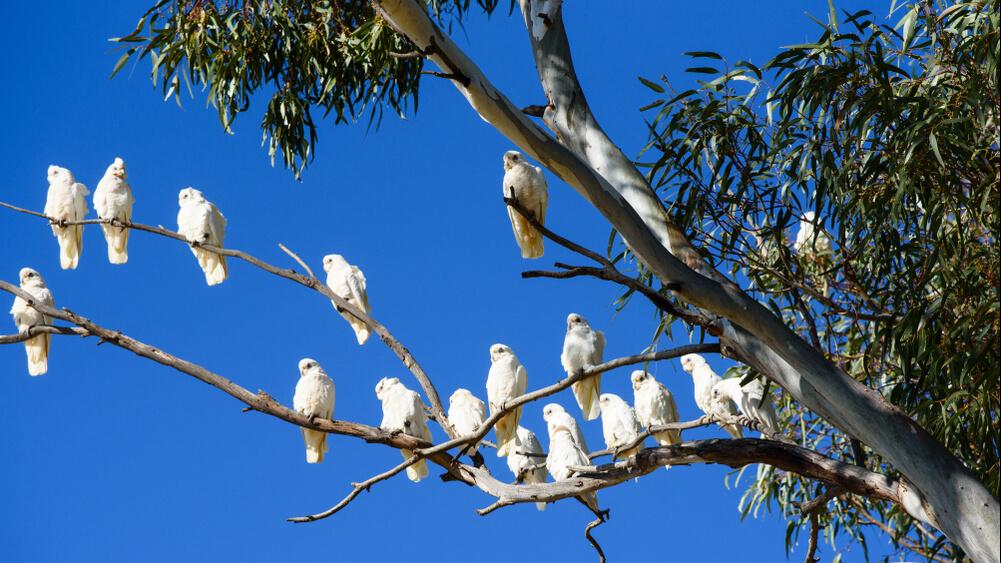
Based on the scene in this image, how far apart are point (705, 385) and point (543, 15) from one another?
2951 millimetres

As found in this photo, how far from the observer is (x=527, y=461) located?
4.60 meters

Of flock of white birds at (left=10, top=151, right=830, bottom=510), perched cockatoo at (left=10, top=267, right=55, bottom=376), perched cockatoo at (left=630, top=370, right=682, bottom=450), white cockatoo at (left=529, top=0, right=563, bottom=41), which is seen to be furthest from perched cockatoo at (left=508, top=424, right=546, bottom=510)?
perched cockatoo at (left=10, top=267, right=55, bottom=376)

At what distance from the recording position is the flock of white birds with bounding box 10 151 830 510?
166 inches

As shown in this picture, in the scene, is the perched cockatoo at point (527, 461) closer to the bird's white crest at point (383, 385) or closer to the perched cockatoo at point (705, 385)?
the bird's white crest at point (383, 385)

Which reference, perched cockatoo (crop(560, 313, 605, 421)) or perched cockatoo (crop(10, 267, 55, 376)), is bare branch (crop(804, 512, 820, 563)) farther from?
perched cockatoo (crop(10, 267, 55, 376))

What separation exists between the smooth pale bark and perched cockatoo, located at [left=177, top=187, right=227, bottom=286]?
2799 mm

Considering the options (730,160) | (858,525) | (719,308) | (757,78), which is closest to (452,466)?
(719,308)

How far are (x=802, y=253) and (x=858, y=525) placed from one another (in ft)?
4.89

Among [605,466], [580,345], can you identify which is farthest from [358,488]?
[580,345]

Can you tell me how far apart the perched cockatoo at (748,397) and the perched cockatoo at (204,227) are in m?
2.56

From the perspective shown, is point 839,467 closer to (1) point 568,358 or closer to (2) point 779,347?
(2) point 779,347

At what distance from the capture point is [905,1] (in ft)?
13.3

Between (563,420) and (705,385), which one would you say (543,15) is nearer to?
(563,420)

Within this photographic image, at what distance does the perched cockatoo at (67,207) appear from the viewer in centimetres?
567
